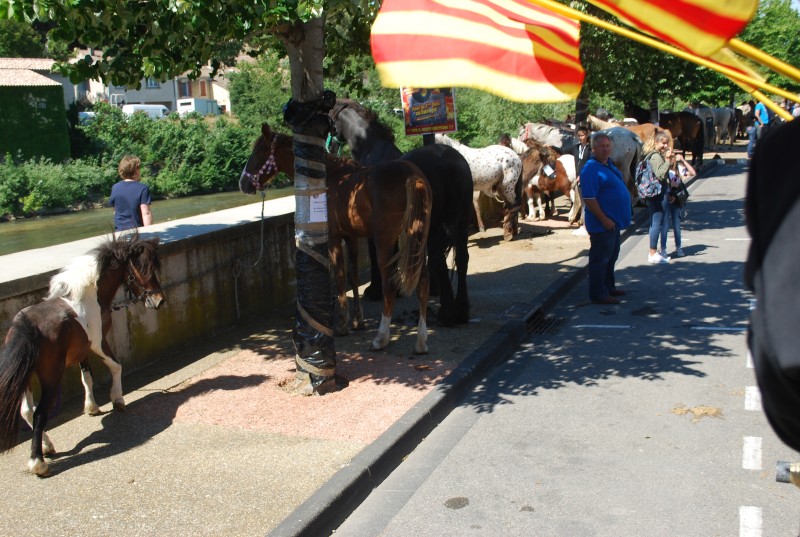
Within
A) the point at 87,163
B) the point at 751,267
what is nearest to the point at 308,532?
the point at 751,267

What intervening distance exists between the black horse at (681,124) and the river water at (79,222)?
14.3 m

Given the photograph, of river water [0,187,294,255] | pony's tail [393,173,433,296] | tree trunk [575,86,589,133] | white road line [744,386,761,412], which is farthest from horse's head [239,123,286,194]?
river water [0,187,294,255]

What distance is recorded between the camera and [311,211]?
727 centimetres

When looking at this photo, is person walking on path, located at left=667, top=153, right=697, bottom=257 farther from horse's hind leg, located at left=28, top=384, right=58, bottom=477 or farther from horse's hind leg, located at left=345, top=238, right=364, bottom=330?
horse's hind leg, located at left=28, top=384, right=58, bottom=477

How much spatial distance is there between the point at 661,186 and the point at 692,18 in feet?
36.0

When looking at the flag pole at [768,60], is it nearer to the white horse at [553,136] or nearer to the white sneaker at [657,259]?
the white sneaker at [657,259]

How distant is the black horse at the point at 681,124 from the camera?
25.6 meters

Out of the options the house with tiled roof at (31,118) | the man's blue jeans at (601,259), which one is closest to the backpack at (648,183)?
the man's blue jeans at (601,259)

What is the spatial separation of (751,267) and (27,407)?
550cm

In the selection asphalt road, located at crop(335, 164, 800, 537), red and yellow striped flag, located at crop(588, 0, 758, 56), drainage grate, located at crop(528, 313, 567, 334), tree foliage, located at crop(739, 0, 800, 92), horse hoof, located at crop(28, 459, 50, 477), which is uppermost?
tree foliage, located at crop(739, 0, 800, 92)

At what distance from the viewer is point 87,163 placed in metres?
38.3

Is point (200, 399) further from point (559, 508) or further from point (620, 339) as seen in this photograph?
point (620, 339)

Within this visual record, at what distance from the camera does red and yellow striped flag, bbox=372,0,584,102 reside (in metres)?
2.85

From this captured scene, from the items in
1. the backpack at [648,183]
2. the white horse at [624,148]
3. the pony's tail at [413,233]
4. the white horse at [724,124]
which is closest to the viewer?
the pony's tail at [413,233]
